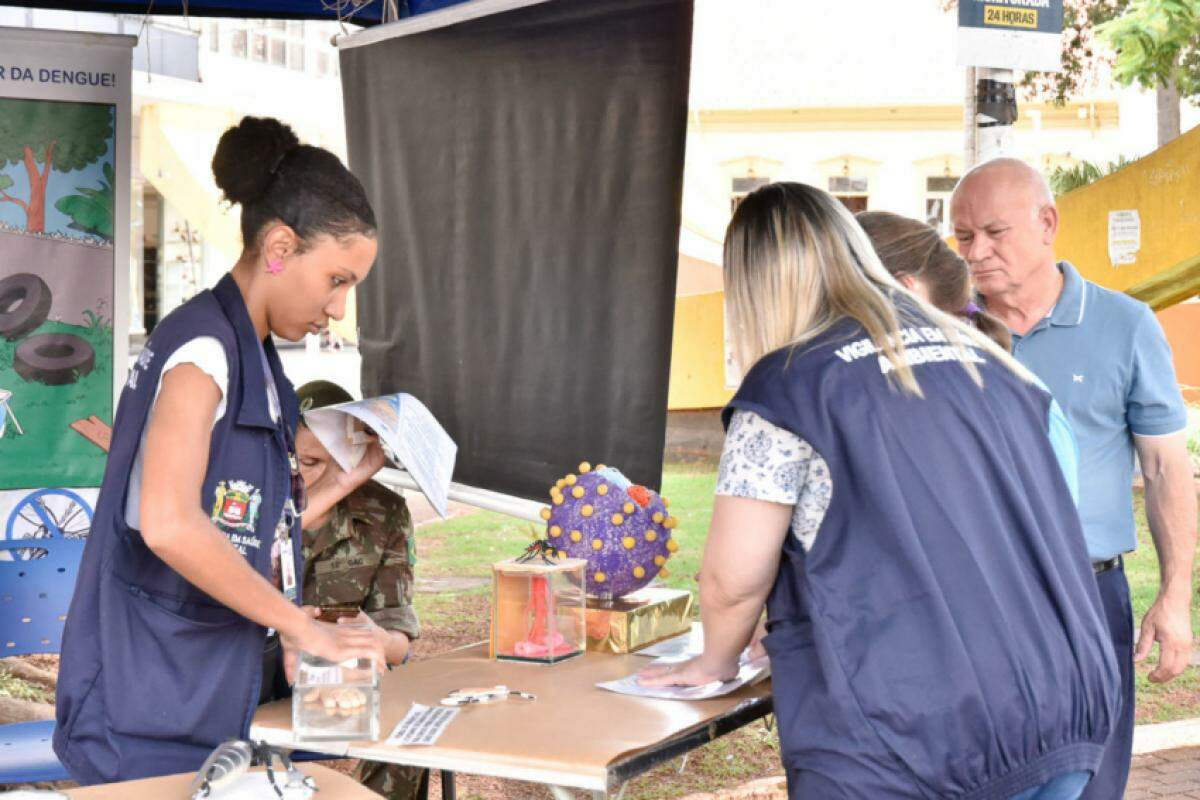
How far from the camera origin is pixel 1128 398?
294 cm

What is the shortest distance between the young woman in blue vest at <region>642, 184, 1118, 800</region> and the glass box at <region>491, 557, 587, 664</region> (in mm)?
688

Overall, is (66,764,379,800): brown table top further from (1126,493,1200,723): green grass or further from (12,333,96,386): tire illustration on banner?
(1126,493,1200,723): green grass

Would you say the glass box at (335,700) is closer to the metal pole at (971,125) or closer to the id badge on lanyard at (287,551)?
the id badge on lanyard at (287,551)

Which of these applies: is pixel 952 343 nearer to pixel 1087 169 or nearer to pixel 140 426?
pixel 140 426

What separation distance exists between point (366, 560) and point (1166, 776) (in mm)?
3049

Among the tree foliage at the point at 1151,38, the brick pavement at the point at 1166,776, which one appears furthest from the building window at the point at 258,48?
the brick pavement at the point at 1166,776

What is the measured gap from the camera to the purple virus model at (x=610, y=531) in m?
2.81

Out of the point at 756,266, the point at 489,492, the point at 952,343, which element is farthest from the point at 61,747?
the point at 489,492

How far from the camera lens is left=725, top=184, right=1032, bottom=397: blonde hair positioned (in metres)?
2.00

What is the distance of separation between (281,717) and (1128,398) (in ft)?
5.96

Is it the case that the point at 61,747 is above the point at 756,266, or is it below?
below

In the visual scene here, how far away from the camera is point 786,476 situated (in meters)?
1.94

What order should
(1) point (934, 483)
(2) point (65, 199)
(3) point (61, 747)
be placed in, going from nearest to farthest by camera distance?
1. (1) point (934, 483)
2. (3) point (61, 747)
3. (2) point (65, 199)

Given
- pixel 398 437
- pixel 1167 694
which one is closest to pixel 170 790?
pixel 398 437
